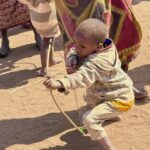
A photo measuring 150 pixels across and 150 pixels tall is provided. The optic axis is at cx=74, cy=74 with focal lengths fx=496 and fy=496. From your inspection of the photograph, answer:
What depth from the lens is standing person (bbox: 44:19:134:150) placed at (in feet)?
11.1

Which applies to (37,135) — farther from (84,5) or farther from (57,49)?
(57,49)

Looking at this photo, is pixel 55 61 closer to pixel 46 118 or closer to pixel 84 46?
pixel 46 118

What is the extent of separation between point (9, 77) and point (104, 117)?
2.20 meters

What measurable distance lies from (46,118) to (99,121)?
3.16ft

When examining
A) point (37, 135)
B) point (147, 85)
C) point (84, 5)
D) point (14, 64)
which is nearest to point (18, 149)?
point (37, 135)

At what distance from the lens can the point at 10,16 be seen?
627 centimetres

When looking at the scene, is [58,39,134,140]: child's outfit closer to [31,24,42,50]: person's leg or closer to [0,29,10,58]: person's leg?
[31,24,42,50]: person's leg

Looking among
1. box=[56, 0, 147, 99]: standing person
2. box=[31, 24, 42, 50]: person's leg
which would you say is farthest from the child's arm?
box=[31, 24, 42, 50]: person's leg

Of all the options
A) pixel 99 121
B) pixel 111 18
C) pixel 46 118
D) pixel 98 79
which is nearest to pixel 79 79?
pixel 98 79

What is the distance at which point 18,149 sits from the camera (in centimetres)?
410

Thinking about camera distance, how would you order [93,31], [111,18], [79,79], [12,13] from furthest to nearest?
[12,13] → [111,18] → [93,31] → [79,79]

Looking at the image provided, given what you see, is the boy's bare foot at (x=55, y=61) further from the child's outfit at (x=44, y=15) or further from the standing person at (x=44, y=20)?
the child's outfit at (x=44, y=15)

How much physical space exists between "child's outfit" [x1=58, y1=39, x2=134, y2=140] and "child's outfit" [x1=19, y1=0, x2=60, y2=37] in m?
1.56

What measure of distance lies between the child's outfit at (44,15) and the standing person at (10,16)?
863 millimetres
